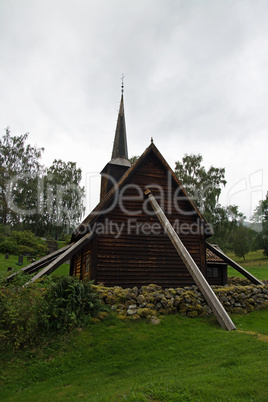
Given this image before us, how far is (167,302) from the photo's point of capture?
9016 millimetres

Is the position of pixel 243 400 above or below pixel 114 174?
below

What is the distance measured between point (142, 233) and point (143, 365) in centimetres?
699

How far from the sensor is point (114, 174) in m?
18.9

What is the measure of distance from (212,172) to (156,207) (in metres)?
24.2

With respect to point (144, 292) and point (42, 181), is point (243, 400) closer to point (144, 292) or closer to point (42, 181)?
point (144, 292)

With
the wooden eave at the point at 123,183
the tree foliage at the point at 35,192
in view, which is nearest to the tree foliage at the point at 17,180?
the tree foliage at the point at 35,192

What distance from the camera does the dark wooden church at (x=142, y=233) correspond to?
11734 mm

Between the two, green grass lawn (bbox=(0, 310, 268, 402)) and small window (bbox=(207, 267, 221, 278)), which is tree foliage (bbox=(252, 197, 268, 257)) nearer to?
small window (bbox=(207, 267, 221, 278))

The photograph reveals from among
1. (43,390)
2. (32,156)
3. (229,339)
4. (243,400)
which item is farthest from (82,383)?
(32,156)

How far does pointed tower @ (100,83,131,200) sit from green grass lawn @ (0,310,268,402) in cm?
1163

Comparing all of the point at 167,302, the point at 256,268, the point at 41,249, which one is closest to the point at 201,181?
the point at 256,268

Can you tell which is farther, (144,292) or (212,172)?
(212,172)

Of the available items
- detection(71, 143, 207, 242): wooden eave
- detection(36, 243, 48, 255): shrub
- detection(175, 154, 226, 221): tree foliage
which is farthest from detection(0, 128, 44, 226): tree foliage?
detection(71, 143, 207, 242): wooden eave

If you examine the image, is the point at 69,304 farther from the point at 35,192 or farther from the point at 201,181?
the point at 35,192
